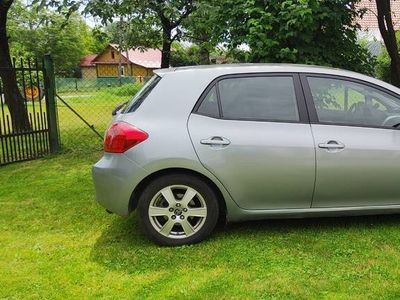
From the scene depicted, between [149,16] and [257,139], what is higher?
[149,16]

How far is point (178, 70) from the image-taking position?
374 centimetres

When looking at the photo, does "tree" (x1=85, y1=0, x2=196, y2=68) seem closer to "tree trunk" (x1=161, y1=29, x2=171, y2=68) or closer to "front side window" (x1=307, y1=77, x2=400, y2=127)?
"tree trunk" (x1=161, y1=29, x2=171, y2=68)

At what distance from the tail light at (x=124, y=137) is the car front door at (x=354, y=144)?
1518mm

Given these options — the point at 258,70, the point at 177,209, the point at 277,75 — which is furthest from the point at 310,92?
the point at 177,209

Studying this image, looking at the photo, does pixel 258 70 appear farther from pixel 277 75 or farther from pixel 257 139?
pixel 257 139

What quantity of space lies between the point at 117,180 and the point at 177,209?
58 centimetres

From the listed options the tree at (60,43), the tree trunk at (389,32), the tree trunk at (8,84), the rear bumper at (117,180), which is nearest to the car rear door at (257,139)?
the rear bumper at (117,180)

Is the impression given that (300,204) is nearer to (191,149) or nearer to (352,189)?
(352,189)

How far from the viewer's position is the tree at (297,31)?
19.0ft

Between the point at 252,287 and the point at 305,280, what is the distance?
41 centimetres

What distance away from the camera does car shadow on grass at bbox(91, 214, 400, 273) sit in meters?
3.35

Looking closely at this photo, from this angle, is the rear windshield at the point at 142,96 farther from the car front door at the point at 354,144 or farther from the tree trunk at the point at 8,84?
the tree trunk at the point at 8,84

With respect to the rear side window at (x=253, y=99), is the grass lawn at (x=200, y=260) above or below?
below

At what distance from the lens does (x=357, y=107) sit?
3.83 meters
